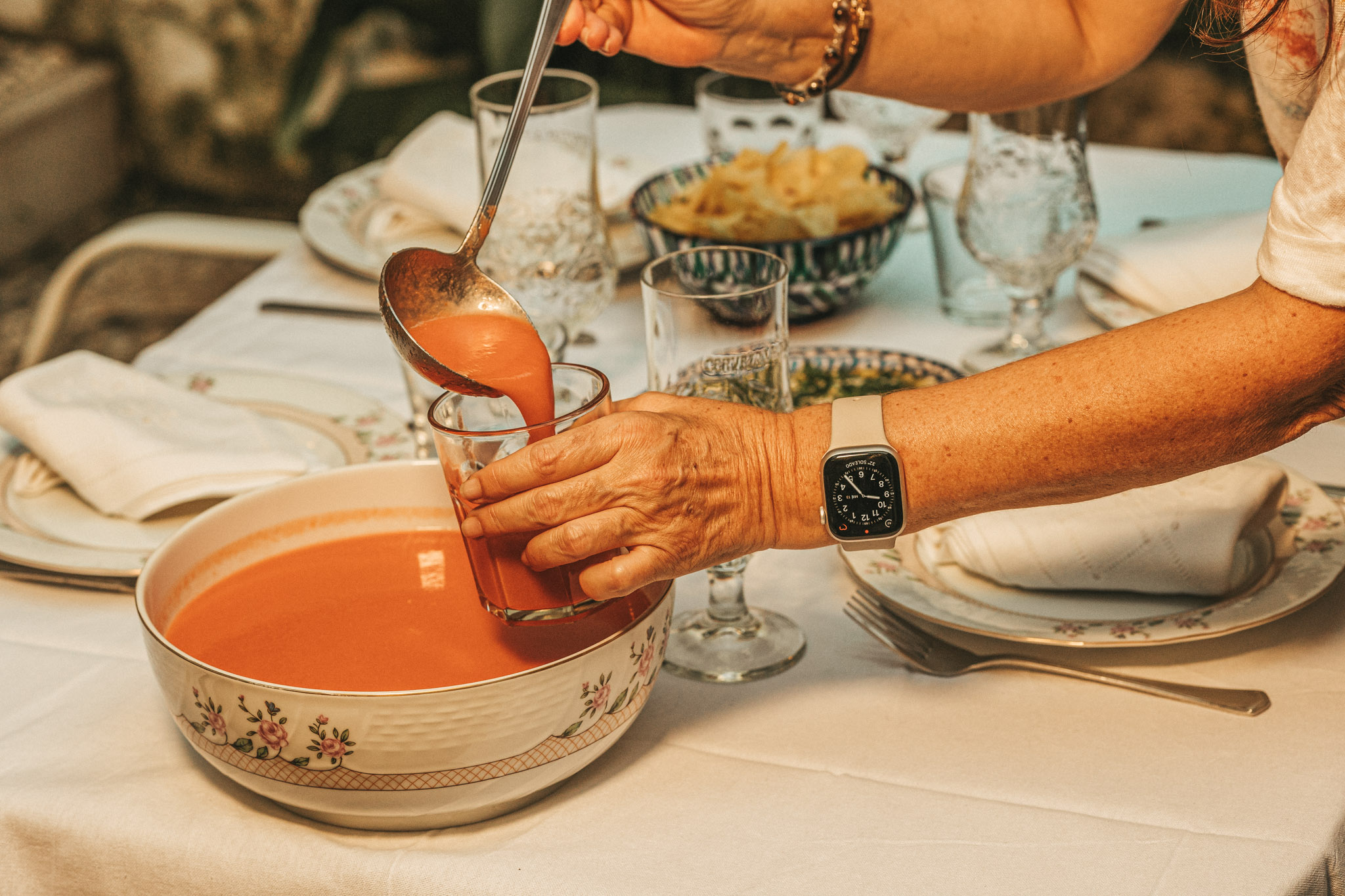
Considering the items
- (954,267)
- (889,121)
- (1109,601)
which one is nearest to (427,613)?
(1109,601)

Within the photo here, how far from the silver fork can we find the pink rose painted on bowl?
412 mm

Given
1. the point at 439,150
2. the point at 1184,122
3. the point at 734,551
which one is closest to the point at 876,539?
the point at 734,551

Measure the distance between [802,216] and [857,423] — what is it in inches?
24.0

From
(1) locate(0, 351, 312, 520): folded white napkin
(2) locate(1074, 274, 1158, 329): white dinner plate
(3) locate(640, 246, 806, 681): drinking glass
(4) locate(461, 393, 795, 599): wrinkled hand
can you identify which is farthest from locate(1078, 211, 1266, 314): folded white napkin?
(1) locate(0, 351, 312, 520): folded white napkin

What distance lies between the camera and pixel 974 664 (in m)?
0.92

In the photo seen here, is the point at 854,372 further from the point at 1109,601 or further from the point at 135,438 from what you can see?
the point at 135,438

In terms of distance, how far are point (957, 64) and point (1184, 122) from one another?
2.81 m

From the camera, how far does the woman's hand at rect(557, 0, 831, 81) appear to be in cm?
118

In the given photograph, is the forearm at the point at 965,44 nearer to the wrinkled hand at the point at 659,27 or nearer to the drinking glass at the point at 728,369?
the wrinkled hand at the point at 659,27

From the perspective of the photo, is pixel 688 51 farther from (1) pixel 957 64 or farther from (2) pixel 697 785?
(2) pixel 697 785

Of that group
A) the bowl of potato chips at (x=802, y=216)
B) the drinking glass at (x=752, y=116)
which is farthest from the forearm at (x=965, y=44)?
the drinking glass at (x=752, y=116)

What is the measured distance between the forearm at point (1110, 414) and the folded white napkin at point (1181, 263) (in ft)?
1.80

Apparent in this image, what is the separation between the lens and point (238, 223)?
224 cm

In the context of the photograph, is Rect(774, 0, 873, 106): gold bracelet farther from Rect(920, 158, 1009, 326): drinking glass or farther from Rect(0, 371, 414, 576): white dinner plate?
Rect(0, 371, 414, 576): white dinner plate
